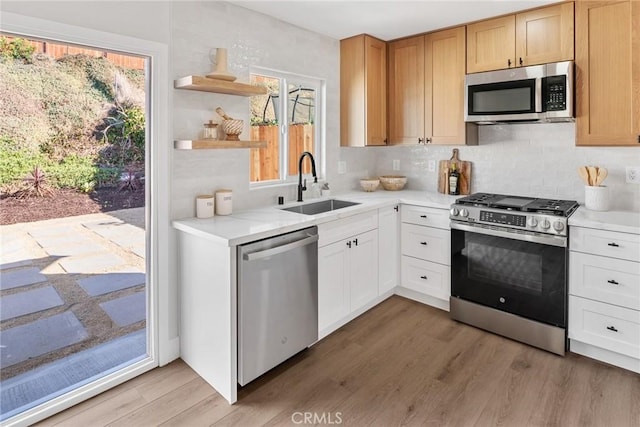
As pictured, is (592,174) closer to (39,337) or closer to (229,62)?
(229,62)

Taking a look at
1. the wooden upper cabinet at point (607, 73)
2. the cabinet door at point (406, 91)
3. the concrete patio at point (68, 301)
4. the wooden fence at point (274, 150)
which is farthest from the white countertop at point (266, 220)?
the wooden upper cabinet at point (607, 73)

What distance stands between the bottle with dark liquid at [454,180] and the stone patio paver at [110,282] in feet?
8.71

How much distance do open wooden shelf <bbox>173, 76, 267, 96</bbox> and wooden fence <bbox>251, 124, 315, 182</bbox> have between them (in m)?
0.50

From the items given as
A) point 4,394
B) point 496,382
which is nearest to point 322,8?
point 496,382

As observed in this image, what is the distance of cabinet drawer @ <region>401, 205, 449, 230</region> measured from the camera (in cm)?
318

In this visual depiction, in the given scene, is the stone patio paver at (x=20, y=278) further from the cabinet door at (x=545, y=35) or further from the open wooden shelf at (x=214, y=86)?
the cabinet door at (x=545, y=35)

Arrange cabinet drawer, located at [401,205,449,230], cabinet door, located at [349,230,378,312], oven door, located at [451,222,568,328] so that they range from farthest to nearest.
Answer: cabinet drawer, located at [401,205,449,230] → cabinet door, located at [349,230,378,312] → oven door, located at [451,222,568,328]

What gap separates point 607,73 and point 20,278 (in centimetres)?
377

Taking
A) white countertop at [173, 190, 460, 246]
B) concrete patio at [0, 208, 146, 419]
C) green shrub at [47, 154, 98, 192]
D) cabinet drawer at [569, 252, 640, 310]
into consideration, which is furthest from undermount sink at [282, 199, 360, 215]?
cabinet drawer at [569, 252, 640, 310]

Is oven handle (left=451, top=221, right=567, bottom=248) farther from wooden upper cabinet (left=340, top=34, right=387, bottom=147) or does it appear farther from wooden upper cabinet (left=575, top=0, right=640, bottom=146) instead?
wooden upper cabinet (left=340, top=34, right=387, bottom=147)

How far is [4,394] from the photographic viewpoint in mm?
2098

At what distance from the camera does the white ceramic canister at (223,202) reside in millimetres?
2680

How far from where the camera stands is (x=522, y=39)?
2984mm

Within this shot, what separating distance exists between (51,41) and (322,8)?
175 centimetres
